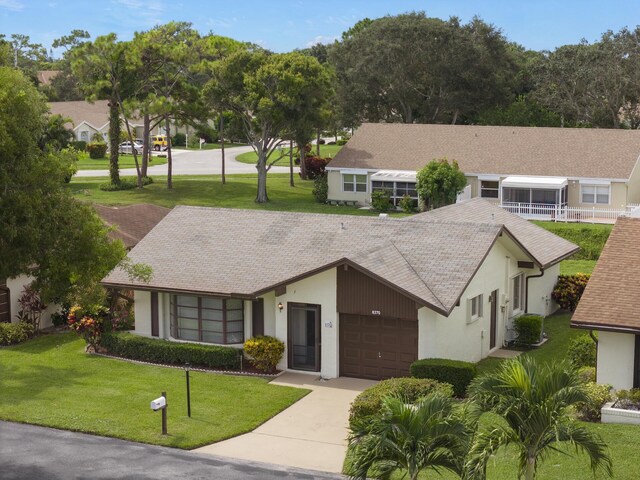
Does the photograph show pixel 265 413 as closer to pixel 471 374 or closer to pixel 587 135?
pixel 471 374

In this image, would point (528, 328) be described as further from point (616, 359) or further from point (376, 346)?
point (616, 359)

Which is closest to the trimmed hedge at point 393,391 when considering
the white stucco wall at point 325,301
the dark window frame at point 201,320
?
the white stucco wall at point 325,301

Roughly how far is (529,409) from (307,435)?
9.62 meters

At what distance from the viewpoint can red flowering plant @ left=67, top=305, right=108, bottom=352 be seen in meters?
32.8

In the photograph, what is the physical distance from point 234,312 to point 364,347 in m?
4.27

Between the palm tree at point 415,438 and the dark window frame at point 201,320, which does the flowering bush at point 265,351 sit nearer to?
the dark window frame at point 201,320

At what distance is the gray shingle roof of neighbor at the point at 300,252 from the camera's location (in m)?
29.9

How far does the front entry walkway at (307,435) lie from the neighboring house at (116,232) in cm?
1059

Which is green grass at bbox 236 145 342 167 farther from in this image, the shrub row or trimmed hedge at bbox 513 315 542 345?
trimmed hedge at bbox 513 315 542 345

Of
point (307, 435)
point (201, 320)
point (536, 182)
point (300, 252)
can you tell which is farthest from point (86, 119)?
point (307, 435)

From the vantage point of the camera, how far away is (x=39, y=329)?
36719 millimetres

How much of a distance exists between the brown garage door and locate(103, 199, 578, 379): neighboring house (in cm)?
3

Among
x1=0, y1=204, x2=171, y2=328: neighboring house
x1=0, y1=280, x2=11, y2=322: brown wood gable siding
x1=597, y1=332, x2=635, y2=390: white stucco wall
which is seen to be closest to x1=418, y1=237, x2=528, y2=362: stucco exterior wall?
x1=597, y1=332, x2=635, y2=390: white stucco wall

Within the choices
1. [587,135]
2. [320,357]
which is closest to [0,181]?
[320,357]
